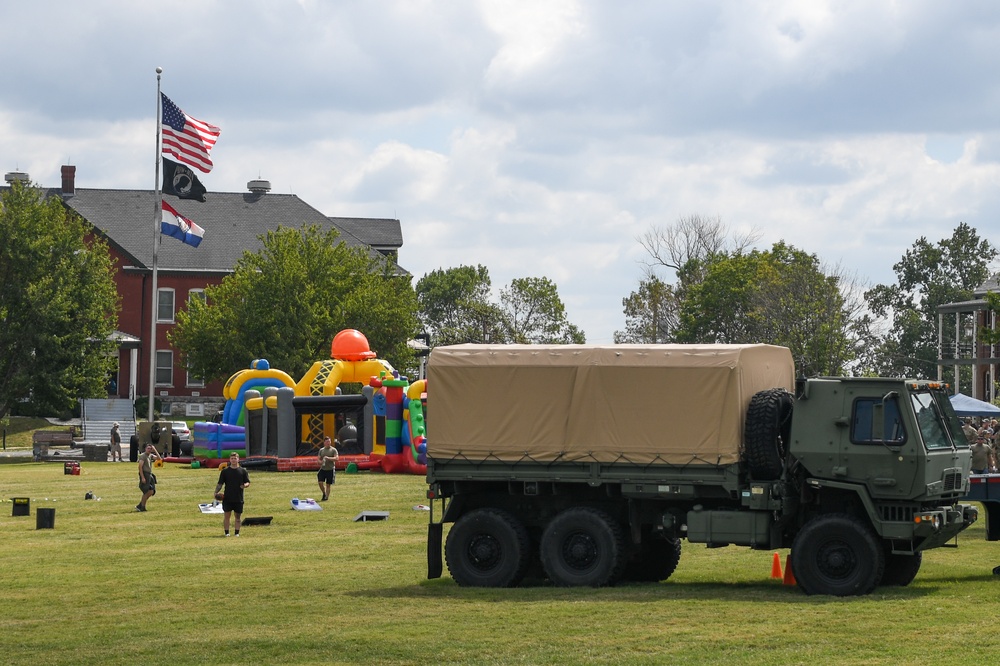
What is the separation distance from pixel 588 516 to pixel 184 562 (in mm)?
7623

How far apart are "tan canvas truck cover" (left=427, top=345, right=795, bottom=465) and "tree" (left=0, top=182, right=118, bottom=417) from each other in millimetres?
48951

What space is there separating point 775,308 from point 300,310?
27.0m

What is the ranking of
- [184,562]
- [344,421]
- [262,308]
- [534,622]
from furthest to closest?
[262,308]
[344,421]
[184,562]
[534,622]

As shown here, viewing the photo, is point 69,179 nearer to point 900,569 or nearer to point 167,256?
point 167,256

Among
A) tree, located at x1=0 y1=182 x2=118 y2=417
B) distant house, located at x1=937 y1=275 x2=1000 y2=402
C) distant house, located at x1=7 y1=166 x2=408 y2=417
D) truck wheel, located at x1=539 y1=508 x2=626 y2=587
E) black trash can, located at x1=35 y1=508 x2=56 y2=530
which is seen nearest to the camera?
truck wheel, located at x1=539 y1=508 x2=626 y2=587

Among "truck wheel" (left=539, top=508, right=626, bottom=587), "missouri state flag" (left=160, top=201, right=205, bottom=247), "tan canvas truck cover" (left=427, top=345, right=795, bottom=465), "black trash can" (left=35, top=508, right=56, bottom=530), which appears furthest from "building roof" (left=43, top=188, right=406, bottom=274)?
"truck wheel" (left=539, top=508, right=626, bottom=587)

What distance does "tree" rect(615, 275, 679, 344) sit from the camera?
321 ft

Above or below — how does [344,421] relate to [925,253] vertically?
below

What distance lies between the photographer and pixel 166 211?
180ft

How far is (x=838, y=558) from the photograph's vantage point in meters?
17.6

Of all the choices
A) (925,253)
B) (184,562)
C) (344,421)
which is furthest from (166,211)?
(925,253)

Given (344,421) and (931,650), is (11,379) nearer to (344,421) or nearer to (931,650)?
(344,421)

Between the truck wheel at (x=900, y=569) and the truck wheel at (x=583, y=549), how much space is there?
3.32 m

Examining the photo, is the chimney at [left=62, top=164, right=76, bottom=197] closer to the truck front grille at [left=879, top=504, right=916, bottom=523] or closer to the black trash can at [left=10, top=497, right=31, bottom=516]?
the black trash can at [left=10, top=497, right=31, bottom=516]
